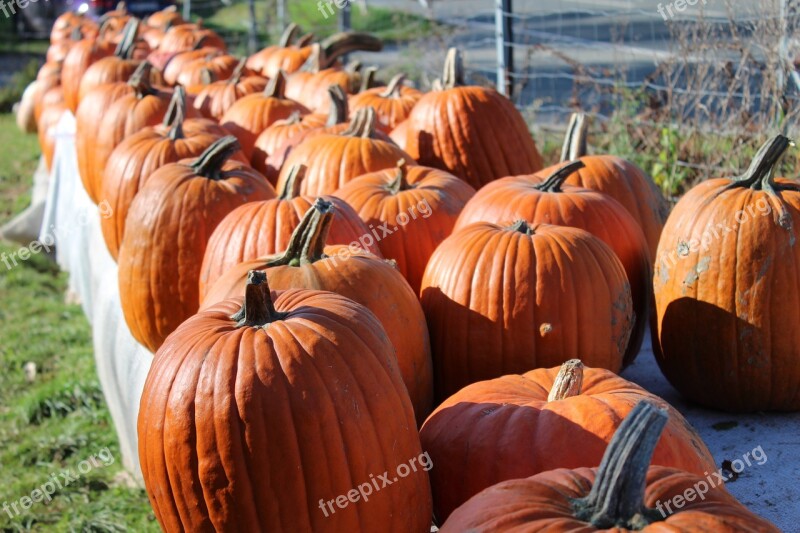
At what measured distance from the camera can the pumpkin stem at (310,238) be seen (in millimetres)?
2360

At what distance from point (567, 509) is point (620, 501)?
123mm

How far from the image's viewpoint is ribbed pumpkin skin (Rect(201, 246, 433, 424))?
7.75 feet

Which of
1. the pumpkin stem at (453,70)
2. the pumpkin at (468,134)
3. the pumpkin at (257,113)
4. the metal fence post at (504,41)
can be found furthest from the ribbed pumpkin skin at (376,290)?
the metal fence post at (504,41)

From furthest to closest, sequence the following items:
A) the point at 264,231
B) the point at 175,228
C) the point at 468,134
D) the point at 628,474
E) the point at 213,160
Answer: the point at 468,134 < the point at 213,160 < the point at 175,228 < the point at 264,231 < the point at 628,474

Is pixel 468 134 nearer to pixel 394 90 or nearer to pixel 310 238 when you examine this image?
pixel 394 90

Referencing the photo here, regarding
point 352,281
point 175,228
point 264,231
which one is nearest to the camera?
point 352,281

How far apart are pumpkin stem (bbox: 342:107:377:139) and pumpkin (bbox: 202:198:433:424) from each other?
4.05 feet

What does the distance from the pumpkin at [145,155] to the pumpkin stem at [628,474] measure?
292 centimetres

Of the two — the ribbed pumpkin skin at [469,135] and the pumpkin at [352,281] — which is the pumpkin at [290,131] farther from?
the pumpkin at [352,281]

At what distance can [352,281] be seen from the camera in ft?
7.78

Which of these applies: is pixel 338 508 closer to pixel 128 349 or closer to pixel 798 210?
pixel 798 210

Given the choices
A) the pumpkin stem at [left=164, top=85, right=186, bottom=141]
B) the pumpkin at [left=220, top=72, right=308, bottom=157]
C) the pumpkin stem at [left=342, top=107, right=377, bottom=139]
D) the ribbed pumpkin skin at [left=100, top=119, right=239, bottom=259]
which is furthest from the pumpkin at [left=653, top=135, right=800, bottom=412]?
the pumpkin at [left=220, top=72, right=308, bottom=157]

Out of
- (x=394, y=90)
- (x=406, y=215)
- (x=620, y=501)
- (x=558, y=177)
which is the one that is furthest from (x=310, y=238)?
(x=394, y=90)

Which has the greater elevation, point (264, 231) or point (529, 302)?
point (264, 231)
